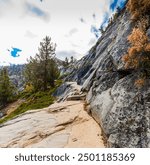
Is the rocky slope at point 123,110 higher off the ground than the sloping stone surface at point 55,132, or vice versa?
the rocky slope at point 123,110

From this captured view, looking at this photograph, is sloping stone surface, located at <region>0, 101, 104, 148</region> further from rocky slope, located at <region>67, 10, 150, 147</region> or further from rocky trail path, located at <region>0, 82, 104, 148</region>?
rocky slope, located at <region>67, 10, 150, 147</region>

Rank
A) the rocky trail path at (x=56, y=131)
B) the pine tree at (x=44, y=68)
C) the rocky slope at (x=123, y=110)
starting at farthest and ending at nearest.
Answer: the pine tree at (x=44, y=68) → the rocky trail path at (x=56, y=131) → the rocky slope at (x=123, y=110)

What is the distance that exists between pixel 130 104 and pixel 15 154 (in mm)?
7338

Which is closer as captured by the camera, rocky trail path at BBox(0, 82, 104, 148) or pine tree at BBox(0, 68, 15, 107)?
rocky trail path at BBox(0, 82, 104, 148)

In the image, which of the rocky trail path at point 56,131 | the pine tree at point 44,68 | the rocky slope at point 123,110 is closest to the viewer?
the rocky slope at point 123,110

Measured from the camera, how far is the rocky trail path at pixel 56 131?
1552 cm

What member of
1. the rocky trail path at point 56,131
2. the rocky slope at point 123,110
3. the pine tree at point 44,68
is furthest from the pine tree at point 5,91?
the rocky slope at point 123,110

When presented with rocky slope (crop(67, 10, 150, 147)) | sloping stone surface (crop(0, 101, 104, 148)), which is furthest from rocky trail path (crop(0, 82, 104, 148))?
rocky slope (crop(67, 10, 150, 147))

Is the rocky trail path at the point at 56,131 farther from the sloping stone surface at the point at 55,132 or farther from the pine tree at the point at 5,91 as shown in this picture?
Result: the pine tree at the point at 5,91

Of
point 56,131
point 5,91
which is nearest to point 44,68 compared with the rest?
point 5,91

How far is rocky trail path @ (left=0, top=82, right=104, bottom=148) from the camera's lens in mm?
15516

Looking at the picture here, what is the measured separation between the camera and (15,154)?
1200 centimetres

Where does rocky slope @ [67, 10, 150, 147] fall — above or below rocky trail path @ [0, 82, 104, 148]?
above

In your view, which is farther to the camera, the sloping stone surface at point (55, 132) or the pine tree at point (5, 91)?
the pine tree at point (5, 91)
